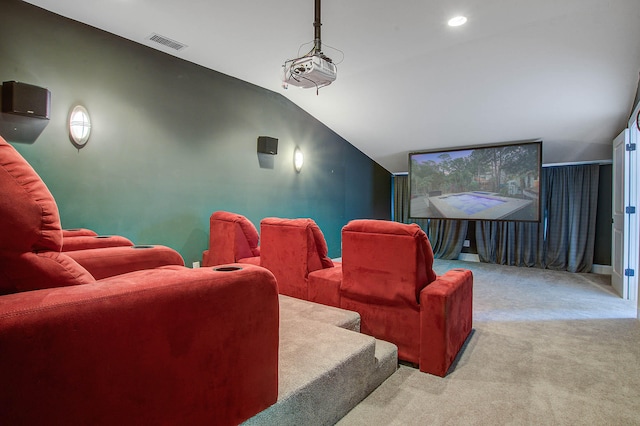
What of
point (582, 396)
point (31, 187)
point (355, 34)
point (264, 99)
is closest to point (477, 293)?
point (582, 396)

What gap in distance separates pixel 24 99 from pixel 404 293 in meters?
3.34

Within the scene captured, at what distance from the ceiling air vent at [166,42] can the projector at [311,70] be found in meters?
1.50

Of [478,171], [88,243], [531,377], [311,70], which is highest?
[311,70]

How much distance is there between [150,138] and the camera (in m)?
3.76

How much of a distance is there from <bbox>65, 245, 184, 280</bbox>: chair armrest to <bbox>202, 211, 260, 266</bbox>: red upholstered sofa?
156cm

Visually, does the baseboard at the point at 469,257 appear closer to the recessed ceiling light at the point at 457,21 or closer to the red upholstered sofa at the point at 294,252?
the recessed ceiling light at the point at 457,21

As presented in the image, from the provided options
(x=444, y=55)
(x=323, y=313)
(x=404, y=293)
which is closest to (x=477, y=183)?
(x=444, y=55)

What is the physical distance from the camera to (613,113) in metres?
4.16

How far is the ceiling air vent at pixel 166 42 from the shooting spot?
3.51 metres

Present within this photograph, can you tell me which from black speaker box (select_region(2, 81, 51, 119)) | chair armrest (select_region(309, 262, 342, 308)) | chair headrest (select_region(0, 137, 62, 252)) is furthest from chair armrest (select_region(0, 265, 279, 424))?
black speaker box (select_region(2, 81, 51, 119))

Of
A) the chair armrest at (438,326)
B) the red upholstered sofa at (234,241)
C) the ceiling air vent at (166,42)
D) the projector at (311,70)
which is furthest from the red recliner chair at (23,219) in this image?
the ceiling air vent at (166,42)

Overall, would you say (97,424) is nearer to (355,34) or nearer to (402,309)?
(402,309)

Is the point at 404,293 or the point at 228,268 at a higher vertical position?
the point at 228,268

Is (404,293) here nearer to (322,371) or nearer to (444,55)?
(322,371)
